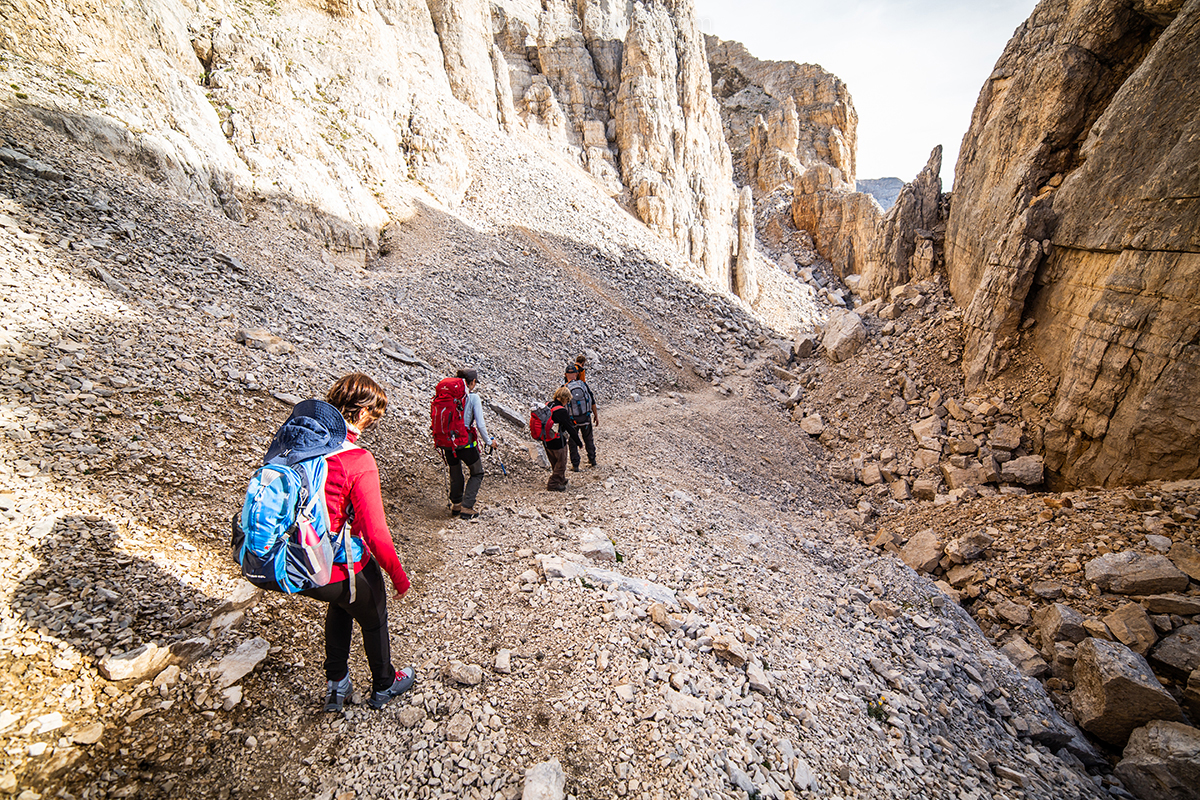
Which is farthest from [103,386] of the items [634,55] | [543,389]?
[634,55]

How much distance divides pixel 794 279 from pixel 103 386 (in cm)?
4020

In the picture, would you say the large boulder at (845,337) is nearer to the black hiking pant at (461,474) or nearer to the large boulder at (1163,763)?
the large boulder at (1163,763)

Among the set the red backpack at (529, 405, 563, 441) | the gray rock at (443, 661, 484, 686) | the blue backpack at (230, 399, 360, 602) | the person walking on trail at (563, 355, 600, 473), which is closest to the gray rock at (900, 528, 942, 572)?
the person walking on trail at (563, 355, 600, 473)

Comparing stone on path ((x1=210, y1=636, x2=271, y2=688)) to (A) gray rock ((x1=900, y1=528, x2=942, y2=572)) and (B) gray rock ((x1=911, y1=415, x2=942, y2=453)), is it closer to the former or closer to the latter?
(A) gray rock ((x1=900, y1=528, x2=942, y2=572))

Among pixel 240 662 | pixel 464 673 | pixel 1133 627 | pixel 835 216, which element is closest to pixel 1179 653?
pixel 1133 627

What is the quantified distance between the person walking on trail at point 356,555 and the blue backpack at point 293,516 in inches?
1.6

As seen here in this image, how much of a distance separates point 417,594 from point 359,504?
2.05 metres

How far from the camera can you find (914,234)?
15492 mm

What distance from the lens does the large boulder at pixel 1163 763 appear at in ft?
14.5

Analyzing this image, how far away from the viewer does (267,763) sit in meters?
2.85

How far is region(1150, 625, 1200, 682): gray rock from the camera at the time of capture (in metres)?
5.21

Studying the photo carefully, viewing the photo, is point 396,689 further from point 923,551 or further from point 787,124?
point 787,124

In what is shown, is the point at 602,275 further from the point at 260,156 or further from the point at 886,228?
the point at 260,156

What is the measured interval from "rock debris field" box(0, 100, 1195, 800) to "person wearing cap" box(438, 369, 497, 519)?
0.35 meters
